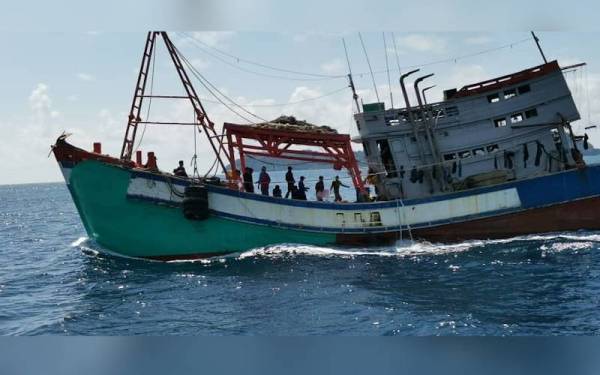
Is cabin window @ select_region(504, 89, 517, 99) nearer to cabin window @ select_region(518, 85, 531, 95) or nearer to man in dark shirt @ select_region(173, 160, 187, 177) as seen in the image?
cabin window @ select_region(518, 85, 531, 95)

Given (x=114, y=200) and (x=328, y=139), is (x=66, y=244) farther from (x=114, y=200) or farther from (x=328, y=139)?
(x=328, y=139)

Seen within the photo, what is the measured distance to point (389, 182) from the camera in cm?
1672

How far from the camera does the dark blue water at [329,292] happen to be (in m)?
7.93

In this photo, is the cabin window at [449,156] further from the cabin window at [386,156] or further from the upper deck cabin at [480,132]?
the cabin window at [386,156]

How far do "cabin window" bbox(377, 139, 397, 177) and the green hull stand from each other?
430 cm

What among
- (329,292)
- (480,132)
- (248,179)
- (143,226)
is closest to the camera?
(329,292)

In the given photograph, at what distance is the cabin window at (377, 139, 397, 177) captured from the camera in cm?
1678

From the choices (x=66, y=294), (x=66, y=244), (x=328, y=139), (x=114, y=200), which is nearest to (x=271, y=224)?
(x=328, y=139)

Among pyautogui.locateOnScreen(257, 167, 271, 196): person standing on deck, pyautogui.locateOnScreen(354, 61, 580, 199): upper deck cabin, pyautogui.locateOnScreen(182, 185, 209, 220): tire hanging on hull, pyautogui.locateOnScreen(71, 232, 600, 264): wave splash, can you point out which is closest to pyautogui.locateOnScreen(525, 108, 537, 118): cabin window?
pyautogui.locateOnScreen(354, 61, 580, 199): upper deck cabin

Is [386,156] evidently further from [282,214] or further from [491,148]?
→ [282,214]

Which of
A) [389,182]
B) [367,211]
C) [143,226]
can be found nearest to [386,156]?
[389,182]

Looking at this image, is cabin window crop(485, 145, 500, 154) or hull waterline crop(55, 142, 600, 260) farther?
cabin window crop(485, 145, 500, 154)

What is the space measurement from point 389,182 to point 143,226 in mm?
7286

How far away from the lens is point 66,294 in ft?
37.9
